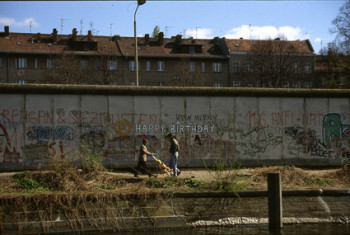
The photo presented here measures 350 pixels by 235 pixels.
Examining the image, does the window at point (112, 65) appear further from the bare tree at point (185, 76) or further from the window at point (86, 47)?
the bare tree at point (185, 76)

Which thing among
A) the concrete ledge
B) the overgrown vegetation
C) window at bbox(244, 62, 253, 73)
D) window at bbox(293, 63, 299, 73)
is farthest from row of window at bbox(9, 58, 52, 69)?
the overgrown vegetation

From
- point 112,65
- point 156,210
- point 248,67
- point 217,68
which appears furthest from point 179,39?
point 156,210

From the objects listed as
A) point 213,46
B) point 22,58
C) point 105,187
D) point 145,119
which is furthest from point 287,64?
point 105,187

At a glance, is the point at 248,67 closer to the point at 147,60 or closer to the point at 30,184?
the point at 147,60

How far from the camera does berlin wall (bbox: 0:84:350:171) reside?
15672 mm

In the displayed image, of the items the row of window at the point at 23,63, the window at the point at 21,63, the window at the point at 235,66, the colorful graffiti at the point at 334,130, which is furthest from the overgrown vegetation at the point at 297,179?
the window at the point at 21,63

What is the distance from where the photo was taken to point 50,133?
15.8 meters

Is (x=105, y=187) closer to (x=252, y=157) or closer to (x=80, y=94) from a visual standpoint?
(x=80, y=94)

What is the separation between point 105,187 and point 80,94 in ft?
14.9

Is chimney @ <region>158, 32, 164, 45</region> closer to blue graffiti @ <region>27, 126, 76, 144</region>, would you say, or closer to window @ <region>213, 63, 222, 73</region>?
window @ <region>213, 63, 222, 73</region>

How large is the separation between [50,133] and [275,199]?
8774 mm

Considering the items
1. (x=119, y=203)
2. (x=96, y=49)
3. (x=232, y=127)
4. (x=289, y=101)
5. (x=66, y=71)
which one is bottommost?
(x=119, y=203)

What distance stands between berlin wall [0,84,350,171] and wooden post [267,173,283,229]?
315cm

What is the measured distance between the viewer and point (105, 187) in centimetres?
1312
